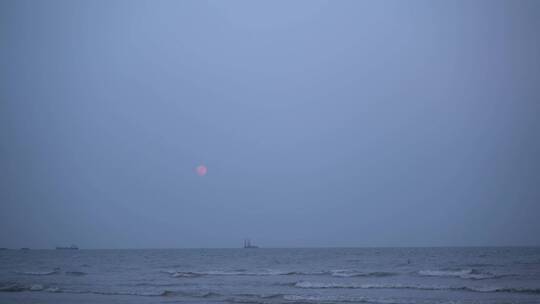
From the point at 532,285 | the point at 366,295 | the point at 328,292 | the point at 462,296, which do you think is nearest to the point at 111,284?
the point at 328,292

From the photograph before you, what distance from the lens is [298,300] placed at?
24.5 metres

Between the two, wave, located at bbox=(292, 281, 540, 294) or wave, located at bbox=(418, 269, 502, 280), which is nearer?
wave, located at bbox=(292, 281, 540, 294)

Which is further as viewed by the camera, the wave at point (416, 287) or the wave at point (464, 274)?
the wave at point (464, 274)

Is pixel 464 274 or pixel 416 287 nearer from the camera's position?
pixel 416 287

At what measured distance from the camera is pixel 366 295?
27234 millimetres

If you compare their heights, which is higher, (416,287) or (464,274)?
(464,274)

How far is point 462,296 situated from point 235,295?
12856mm

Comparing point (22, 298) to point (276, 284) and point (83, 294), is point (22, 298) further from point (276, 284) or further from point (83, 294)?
point (276, 284)

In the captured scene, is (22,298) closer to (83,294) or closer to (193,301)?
(83,294)

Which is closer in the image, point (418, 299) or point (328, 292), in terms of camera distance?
point (418, 299)

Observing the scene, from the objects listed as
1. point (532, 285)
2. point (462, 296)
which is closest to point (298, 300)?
point (462, 296)

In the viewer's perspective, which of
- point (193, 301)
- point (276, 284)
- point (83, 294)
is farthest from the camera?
point (276, 284)

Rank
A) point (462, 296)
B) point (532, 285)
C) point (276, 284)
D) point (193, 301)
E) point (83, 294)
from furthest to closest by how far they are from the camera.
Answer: point (276, 284) → point (532, 285) → point (83, 294) → point (462, 296) → point (193, 301)

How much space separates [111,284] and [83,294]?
266 inches
